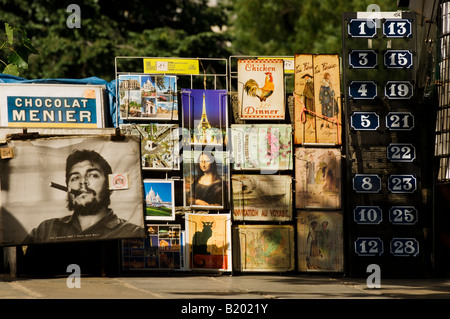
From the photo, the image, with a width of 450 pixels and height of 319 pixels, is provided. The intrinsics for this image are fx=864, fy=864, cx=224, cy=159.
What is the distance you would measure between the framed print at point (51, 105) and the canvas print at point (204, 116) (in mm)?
1494

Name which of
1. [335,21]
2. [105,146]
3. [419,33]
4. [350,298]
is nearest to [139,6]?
[335,21]

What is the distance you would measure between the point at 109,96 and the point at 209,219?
281 centimetres

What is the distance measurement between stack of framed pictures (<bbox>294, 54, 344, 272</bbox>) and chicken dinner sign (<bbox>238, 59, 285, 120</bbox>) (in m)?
0.32

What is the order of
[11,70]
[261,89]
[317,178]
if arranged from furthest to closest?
[11,70] → [261,89] → [317,178]

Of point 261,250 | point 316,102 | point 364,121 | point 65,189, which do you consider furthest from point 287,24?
point 65,189

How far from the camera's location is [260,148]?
15211 millimetres

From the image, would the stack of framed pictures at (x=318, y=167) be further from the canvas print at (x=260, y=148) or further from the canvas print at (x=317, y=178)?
the canvas print at (x=260, y=148)

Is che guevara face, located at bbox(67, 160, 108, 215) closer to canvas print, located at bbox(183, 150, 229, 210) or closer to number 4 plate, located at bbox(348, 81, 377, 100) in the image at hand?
canvas print, located at bbox(183, 150, 229, 210)

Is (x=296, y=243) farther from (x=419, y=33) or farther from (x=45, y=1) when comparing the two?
(x=45, y=1)

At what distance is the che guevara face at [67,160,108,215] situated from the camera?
43.5 feet

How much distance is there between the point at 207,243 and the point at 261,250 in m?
0.95

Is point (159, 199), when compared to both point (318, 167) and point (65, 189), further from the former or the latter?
point (318, 167)

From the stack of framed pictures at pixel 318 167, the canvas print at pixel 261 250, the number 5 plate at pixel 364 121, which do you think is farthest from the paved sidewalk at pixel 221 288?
the number 5 plate at pixel 364 121

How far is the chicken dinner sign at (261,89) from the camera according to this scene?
15281mm
